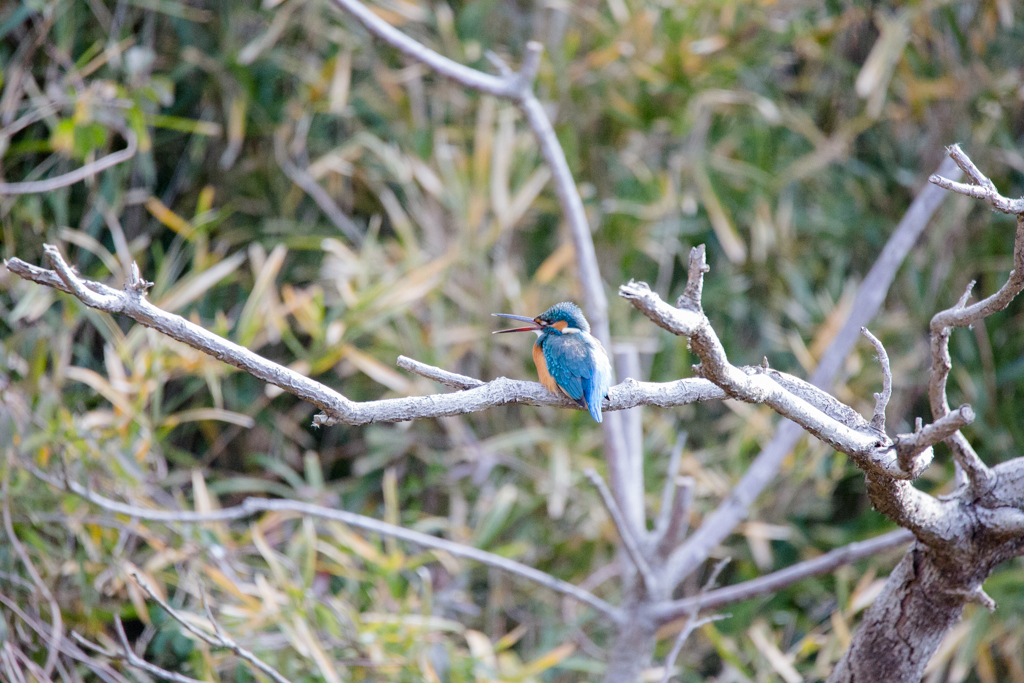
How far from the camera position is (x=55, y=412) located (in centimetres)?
214

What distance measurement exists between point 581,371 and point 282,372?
49 centimetres

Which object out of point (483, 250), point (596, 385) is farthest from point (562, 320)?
point (483, 250)

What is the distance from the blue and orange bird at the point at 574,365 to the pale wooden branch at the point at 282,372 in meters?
0.14

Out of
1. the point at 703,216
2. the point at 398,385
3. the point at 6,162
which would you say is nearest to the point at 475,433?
the point at 398,385

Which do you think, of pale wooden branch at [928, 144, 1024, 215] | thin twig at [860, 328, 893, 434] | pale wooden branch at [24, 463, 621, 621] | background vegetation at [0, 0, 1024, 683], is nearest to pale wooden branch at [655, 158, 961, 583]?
pale wooden branch at [24, 463, 621, 621]

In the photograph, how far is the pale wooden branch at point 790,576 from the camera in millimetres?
1647

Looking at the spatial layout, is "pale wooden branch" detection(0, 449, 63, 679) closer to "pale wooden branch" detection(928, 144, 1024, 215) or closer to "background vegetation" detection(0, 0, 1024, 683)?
"background vegetation" detection(0, 0, 1024, 683)

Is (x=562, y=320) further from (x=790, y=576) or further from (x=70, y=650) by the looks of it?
(x=70, y=650)

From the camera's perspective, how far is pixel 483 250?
2.76 metres

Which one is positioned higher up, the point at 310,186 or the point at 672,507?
the point at 310,186

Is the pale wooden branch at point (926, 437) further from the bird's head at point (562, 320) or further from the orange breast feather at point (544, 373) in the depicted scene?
the bird's head at point (562, 320)

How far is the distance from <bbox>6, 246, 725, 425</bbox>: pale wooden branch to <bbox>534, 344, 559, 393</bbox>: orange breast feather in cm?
21

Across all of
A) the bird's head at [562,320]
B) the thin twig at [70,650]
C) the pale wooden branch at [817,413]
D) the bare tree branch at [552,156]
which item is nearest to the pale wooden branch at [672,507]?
the bare tree branch at [552,156]

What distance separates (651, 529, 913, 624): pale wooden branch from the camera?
1.65 m
